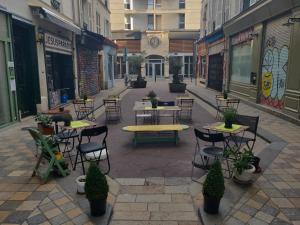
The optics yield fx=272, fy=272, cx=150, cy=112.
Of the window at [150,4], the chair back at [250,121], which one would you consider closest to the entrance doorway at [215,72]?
the chair back at [250,121]

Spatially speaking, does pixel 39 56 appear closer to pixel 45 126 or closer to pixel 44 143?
pixel 45 126

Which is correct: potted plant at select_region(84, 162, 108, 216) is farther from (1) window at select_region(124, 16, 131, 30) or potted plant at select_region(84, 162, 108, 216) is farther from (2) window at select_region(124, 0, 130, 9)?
(2) window at select_region(124, 0, 130, 9)

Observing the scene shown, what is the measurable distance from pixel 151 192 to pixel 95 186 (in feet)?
3.96

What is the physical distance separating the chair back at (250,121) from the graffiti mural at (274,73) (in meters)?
5.18

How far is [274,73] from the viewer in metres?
11.5

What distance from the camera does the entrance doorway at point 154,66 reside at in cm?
4109

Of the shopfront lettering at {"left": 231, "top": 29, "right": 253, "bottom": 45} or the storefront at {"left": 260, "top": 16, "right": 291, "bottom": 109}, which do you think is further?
the shopfront lettering at {"left": 231, "top": 29, "right": 253, "bottom": 45}

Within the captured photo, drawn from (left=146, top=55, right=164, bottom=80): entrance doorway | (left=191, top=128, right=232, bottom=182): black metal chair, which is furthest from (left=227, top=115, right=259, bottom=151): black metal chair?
(left=146, top=55, right=164, bottom=80): entrance doorway

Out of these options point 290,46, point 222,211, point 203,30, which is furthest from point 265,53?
point 203,30

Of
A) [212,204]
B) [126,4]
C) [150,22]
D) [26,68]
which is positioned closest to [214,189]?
[212,204]

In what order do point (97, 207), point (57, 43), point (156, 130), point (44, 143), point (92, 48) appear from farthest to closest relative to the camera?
1. point (92, 48)
2. point (57, 43)
3. point (156, 130)
4. point (44, 143)
5. point (97, 207)

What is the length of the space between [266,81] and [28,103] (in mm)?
10298

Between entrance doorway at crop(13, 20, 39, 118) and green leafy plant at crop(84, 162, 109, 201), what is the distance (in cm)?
753

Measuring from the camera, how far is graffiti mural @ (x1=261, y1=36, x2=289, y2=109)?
10648 millimetres
